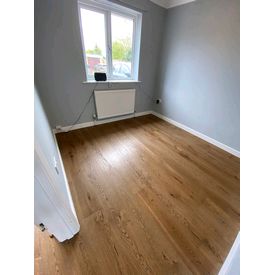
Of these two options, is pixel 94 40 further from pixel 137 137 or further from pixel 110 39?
pixel 137 137

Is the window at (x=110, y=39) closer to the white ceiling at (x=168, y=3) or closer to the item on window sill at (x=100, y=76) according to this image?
the item on window sill at (x=100, y=76)

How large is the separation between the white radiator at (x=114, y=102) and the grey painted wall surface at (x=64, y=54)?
0.42 ft

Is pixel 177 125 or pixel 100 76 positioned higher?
pixel 100 76

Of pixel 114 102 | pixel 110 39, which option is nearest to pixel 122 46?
pixel 110 39

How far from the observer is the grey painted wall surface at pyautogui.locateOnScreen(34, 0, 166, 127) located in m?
1.87

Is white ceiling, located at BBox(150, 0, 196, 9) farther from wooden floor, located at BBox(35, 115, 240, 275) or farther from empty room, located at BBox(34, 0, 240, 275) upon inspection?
wooden floor, located at BBox(35, 115, 240, 275)

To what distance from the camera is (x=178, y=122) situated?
3074 mm

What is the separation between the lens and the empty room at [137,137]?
968 mm

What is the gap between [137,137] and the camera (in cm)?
251

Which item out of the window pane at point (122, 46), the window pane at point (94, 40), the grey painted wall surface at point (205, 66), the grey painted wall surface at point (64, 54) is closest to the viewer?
the grey painted wall surface at point (64, 54)

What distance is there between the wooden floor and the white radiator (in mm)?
668

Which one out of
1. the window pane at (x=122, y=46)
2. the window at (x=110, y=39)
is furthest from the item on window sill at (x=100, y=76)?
the window pane at (x=122, y=46)

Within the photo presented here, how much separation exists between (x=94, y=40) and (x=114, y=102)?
3.61 feet
